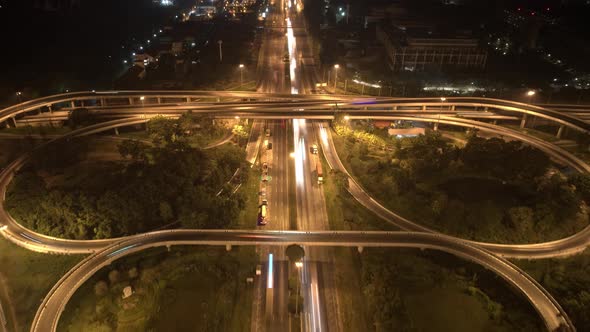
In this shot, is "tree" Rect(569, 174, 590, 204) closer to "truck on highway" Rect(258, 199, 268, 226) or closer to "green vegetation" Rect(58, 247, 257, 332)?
"truck on highway" Rect(258, 199, 268, 226)

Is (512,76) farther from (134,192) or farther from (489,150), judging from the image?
(134,192)

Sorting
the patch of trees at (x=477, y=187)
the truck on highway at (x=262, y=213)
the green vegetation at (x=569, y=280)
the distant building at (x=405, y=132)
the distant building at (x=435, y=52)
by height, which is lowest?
the green vegetation at (x=569, y=280)

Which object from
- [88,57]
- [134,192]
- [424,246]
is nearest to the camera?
[424,246]

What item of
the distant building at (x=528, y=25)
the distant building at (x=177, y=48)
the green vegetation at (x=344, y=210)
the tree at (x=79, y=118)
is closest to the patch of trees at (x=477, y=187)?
the green vegetation at (x=344, y=210)

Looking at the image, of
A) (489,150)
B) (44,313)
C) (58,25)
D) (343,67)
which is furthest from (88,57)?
(489,150)

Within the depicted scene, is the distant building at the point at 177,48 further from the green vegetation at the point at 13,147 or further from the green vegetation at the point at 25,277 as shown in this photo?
the green vegetation at the point at 25,277

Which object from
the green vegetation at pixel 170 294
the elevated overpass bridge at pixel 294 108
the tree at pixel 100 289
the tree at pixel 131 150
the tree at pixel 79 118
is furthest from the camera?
the elevated overpass bridge at pixel 294 108
